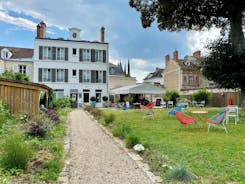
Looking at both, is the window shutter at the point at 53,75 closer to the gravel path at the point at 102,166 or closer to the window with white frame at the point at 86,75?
the window with white frame at the point at 86,75

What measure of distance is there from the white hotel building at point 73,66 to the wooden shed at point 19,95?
19.9 m

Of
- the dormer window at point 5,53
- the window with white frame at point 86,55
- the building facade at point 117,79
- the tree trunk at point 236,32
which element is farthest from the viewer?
the building facade at point 117,79

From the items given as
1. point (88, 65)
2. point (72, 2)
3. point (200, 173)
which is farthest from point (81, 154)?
point (88, 65)

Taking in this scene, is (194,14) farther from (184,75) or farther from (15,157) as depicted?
(184,75)

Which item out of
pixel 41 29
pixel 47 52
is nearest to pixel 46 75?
pixel 47 52

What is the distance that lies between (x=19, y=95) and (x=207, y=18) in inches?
527

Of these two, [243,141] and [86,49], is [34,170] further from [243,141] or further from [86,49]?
[86,49]

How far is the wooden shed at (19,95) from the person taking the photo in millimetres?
9845

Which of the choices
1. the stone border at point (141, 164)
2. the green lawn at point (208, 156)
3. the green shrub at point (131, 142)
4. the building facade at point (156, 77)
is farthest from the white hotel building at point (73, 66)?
the green shrub at point (131, 142)

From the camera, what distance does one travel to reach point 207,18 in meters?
16.4

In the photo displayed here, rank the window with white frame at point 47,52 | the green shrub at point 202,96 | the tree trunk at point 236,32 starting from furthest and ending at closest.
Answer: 1. the window with white frame at point 47,52
2. the green shrub at point 202,96
3. the tree trunk at point 236,32

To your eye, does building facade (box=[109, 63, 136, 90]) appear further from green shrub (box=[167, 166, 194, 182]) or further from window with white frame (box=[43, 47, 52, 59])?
green shrub (box=[167, 166, 194, 182])

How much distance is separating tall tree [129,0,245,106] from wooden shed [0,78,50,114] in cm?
926

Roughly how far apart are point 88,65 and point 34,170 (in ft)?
93.3
